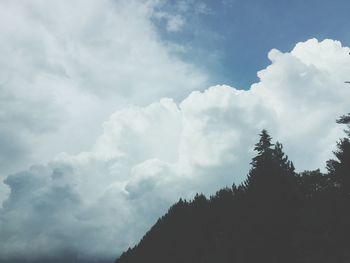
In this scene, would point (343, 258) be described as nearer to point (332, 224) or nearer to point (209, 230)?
point (332, 224)

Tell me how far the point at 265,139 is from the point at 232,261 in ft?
55.3

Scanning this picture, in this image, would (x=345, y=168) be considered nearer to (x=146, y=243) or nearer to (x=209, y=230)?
(x=209, y=230)

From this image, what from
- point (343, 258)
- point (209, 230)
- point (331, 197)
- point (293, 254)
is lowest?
point (343, 258)

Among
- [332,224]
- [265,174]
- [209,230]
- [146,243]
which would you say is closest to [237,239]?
[265,174]

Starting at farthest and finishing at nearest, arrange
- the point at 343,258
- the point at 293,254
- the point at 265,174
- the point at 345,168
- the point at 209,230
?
1. the point at 209,230
2. the point at 265,174
3. the point at 293,254
4. the point at 345,168
5. the point at 343,258

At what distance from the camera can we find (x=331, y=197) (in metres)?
29.6

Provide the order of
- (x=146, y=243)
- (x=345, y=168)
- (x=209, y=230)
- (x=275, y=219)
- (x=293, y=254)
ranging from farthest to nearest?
(x=146, y=243)
(x=209, y=230)
(x=275, y=219)
(x=293, y=254)
(x=345, y=168)

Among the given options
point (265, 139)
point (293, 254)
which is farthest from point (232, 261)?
point (265, 139)

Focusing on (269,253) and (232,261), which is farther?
(232,261)

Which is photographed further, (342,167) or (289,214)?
(289,214)

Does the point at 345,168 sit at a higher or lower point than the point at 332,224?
higher

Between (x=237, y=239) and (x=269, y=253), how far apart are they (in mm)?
7589

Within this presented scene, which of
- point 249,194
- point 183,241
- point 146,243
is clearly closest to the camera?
point 249,194

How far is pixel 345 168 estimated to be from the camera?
96.2 feet
